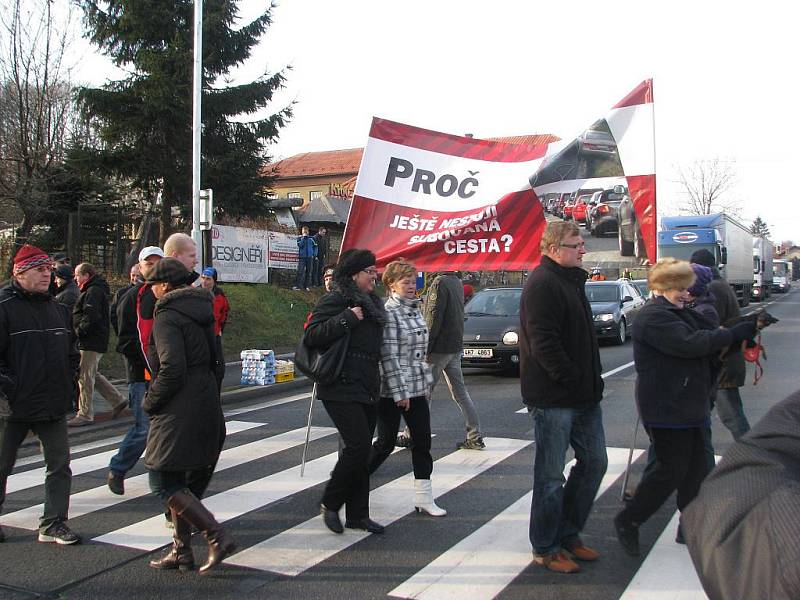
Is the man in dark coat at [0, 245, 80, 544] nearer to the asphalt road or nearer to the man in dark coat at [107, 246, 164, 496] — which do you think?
the asphalt road

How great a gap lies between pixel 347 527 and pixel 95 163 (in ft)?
58.4

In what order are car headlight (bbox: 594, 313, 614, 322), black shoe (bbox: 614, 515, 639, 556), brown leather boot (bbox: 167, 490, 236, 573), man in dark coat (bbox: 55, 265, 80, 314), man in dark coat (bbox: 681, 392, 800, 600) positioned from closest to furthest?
man in dark coat (bbox: 681, 392, 800, 600) < brown leather boot (bbox: 167, 490, 236, 573) < black shoe (bbox: 614, 515, 639, 556) < man in dark coat (bbox: 55, 265, 80, 314) < car headlight (bbox: 594, 313, 614, 322)

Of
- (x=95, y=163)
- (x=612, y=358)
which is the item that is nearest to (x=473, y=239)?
(x=612, y=358)

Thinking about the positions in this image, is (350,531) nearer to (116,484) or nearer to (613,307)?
(116,484)

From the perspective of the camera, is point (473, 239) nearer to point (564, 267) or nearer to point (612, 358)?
point (564, 267)

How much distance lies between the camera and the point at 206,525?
4254mm

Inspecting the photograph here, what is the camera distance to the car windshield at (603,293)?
1844cm

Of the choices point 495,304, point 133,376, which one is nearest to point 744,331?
point 133,376

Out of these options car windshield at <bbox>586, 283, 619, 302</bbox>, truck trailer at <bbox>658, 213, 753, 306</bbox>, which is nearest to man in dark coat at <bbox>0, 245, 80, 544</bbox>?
car windshield at <bbox>586, 283, 619, 302</bbox>

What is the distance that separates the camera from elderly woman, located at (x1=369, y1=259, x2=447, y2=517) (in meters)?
5.23

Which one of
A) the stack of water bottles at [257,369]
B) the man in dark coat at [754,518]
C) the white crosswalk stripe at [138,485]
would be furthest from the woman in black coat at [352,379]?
the stack of water bottles at [257,369]

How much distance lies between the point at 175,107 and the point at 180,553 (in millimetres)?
18189

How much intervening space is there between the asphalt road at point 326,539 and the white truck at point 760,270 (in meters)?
40.6

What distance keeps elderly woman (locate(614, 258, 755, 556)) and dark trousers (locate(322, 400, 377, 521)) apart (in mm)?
1640
